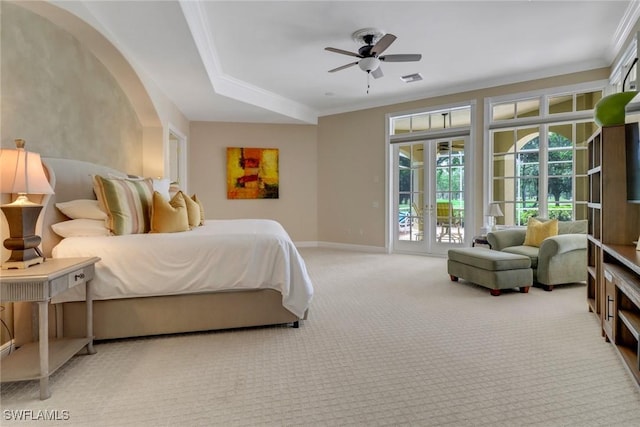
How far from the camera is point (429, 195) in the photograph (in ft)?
20.1

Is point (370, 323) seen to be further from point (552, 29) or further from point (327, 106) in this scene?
point (327, 106)

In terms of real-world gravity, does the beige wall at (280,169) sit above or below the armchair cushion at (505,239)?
above

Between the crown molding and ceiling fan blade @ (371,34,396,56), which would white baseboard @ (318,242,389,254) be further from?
ceiling fan blade @ (371,34,396,56)

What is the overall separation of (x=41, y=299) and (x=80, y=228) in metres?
0.84

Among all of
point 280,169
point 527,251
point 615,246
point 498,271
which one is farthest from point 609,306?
point 280,169

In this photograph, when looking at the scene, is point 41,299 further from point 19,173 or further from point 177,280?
point 177,280

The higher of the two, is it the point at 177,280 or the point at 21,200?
the point at 21,200

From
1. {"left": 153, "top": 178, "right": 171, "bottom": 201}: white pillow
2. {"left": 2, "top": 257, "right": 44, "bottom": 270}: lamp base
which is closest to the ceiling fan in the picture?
{"left": 153, "top": 178, "right": 171, "bottom": 201}: white pillow

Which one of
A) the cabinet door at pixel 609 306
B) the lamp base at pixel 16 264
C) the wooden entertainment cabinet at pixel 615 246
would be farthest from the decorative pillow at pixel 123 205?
the cabinet door at pixel 609 306

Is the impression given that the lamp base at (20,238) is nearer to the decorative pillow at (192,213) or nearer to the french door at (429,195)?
the decorative pillow at (192,213)

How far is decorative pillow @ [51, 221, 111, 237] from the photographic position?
242 cm

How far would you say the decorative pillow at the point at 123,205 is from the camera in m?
2.59

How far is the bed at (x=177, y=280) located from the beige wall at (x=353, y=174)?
164 inches

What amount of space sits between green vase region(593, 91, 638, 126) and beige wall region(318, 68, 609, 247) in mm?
3489
